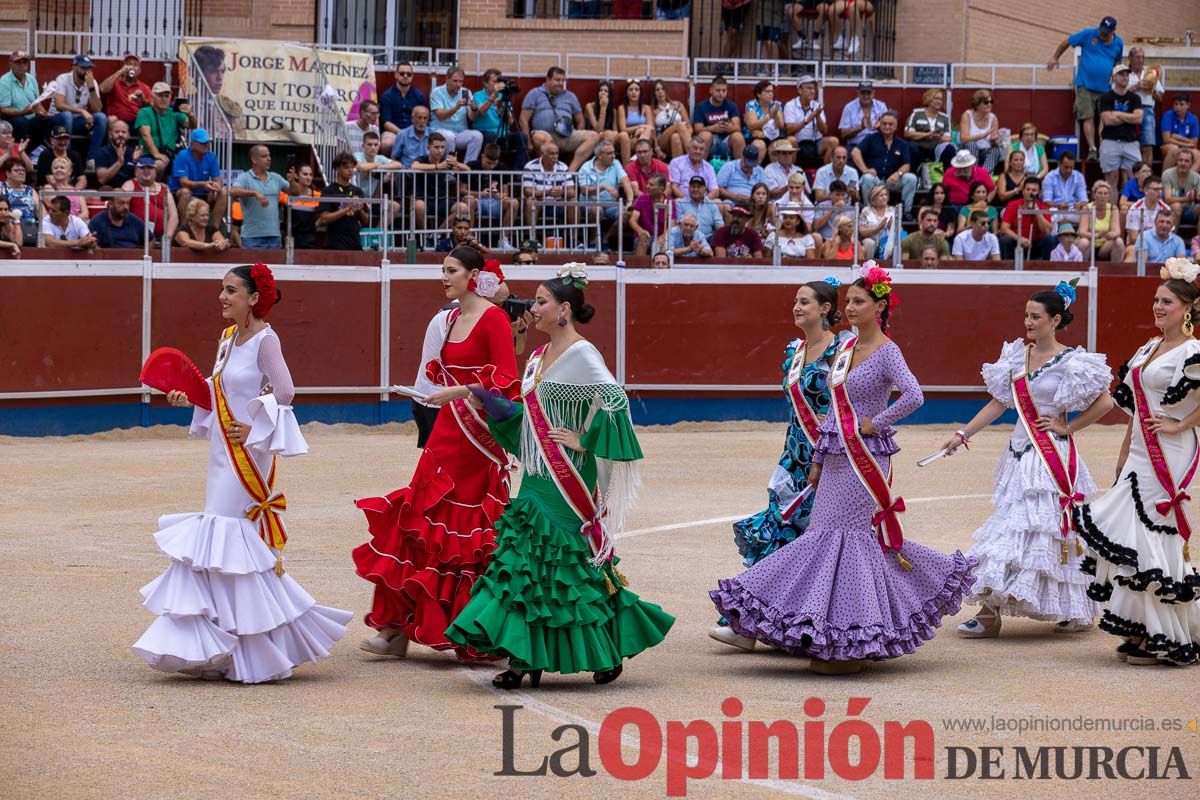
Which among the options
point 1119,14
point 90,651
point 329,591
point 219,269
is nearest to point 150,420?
point 219,269

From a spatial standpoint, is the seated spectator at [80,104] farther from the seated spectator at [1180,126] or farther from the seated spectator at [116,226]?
the seated spectator at [1180,126]

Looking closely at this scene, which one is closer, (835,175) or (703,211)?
(703,211)

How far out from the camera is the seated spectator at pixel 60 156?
58.1ft

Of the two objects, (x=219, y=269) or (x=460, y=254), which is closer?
(x=460, y=254)

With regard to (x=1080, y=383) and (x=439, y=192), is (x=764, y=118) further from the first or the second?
(x=1080, y=383)

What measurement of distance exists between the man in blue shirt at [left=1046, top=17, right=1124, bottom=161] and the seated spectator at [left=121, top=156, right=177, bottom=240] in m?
11.7

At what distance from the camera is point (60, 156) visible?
→ 57.9 feet

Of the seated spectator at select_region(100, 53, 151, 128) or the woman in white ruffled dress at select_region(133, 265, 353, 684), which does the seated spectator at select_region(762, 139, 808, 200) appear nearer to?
the seated spectator at select_region(100, 53, 151, 128)

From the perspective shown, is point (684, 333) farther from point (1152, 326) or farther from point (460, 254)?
point (460, 254)

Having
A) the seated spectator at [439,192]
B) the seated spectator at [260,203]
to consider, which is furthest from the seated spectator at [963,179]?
the seated spectator at [260,203]

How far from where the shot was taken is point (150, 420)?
57.9 ft

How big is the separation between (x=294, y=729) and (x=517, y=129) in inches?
586

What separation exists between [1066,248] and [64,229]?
10.7 metres

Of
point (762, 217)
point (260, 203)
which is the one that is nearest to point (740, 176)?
point (762, 217)
